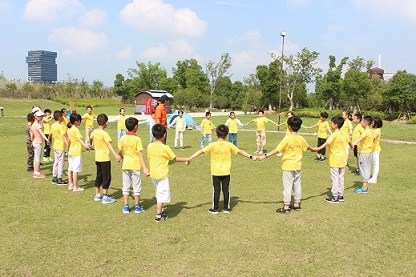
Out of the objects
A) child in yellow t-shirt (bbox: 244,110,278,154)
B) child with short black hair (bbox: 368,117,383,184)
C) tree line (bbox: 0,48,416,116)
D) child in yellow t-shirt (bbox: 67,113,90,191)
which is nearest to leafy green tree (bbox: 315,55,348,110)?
tree line (bbox: 0,48,416,116)

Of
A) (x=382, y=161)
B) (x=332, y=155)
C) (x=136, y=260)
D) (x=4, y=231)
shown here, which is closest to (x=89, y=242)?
(x=136, y=260)

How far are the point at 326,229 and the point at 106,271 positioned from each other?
3666 mm

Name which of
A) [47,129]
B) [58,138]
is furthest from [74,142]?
[47,129]

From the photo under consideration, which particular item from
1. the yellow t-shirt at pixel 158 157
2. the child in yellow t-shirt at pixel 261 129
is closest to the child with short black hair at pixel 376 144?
the child in yellow t-shirt at pixel 261 129

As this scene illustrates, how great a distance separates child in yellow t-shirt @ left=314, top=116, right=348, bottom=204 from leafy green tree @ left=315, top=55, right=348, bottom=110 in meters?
38.7

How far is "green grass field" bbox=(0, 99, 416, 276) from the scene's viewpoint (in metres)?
4.61

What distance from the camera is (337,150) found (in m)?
7.65

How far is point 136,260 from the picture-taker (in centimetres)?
477

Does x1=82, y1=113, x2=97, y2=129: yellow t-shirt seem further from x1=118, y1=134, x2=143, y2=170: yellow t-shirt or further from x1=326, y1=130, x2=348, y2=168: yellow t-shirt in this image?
x1=326, y1=130, x2=348, y2=168: yellow t-shirt

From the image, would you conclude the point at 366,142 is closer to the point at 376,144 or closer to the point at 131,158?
the point at 376,144

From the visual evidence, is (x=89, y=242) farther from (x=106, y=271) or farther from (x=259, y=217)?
(x=259, y=217)

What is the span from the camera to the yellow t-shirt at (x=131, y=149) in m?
6.59

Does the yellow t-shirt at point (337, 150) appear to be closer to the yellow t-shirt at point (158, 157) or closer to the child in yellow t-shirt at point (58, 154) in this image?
the yellow t-shirt at point (158, 157)

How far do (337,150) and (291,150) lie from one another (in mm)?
1518
